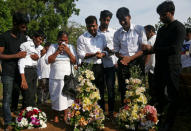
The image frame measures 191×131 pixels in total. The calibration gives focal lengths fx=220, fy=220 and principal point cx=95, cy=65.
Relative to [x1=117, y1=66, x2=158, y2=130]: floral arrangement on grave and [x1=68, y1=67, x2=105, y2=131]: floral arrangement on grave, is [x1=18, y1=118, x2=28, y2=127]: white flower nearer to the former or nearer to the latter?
[x1=68, y1=67, x2=105, y2=131]: floral arrangement on grave

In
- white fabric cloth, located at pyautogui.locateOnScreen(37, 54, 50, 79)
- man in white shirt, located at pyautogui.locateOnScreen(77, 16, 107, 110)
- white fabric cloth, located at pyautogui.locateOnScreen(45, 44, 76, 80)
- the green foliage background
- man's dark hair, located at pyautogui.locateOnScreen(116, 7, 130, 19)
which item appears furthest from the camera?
the green foliage background

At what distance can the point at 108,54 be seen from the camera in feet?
15.9

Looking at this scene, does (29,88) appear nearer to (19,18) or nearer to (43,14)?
(19,18)

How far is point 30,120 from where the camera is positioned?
425 centimetres

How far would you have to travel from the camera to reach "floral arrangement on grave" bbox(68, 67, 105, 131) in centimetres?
391

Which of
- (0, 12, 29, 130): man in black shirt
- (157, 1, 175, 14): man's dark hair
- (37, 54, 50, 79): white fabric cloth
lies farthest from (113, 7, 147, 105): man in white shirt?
(37, 54, 50, 79): white fabric cloth

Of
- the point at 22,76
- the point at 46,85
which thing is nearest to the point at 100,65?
the point at 22,76

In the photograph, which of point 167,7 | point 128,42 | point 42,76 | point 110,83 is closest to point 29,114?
point 110,83

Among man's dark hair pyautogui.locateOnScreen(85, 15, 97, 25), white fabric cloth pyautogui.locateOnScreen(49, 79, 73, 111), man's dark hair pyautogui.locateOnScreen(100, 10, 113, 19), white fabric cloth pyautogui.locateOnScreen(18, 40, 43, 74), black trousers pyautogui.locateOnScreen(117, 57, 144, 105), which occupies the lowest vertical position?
white fabric cloth pyautogui.locateOnScreen(49, 79, 73, 111)

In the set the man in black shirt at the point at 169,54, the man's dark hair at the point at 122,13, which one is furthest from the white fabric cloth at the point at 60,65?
the man in black shirt at the point at 169,54

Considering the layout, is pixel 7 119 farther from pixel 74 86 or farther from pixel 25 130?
pixel 74 86

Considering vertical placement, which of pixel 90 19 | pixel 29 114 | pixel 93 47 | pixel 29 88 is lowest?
pixel 29 114

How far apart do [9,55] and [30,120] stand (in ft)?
4.30

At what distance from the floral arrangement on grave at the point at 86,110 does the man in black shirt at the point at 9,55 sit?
1172mm
